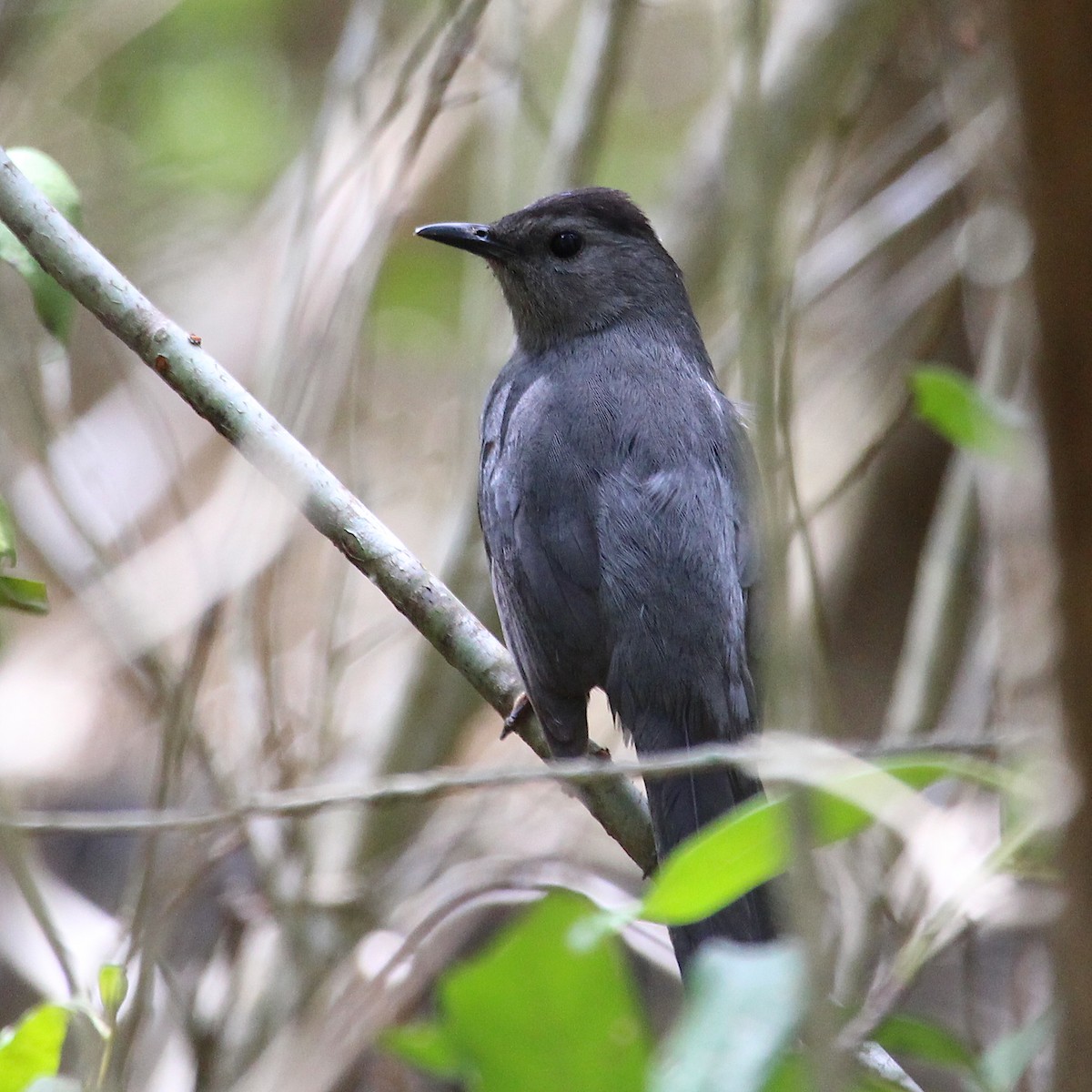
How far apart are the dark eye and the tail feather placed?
1.87 m

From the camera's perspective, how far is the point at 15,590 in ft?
7.48

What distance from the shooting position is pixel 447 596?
2.89 meters

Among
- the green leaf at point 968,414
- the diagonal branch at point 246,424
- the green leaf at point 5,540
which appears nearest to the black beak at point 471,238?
the diagonal branch at point 246,424

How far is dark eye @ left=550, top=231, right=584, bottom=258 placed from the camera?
4289mm

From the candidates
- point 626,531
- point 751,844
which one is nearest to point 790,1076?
point 751,844

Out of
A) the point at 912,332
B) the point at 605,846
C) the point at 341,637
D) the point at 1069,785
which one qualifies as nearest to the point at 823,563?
the point at 912,332

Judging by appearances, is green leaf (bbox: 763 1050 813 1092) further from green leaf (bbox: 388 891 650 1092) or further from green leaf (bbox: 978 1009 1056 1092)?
green leaf (bbox: 978 1009 1056 1092)

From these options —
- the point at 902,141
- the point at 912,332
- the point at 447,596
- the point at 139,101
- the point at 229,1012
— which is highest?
the point at 139,101

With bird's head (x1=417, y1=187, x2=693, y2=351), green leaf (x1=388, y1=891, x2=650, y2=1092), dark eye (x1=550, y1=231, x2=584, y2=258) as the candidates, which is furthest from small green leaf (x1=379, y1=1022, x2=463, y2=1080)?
dark eye (x1=550, y1=231, x2=584, y2=258)

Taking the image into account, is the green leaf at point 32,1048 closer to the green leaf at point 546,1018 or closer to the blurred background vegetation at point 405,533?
the blurred background vegetation at point 405,533

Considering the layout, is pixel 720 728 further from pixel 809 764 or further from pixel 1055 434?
pixel 1055 434

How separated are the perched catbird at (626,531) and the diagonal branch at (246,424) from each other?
308mm

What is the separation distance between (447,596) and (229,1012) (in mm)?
1901

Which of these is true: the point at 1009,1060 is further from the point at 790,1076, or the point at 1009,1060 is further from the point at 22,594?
the point at 22,594
